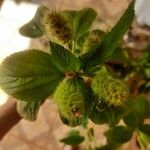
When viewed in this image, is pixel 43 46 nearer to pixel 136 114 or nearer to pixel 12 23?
pixel 12 23

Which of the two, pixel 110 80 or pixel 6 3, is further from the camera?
pixel 6 3

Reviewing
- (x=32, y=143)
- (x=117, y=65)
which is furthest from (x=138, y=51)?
(x=32, y=143)

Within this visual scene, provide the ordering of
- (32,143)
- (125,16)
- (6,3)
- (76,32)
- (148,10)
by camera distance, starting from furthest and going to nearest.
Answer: (6,3) → (32,143) → (148,10) → (76,32) → (125,16)

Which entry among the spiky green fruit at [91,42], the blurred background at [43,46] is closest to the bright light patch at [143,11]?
the blurred background at [43,46]

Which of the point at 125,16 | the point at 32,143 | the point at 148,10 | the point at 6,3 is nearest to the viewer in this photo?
the point at 125,16

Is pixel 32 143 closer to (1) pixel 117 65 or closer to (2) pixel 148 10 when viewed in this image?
(1) pixel 117 65

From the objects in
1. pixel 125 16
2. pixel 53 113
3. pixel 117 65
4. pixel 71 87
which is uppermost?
pixel 125 16

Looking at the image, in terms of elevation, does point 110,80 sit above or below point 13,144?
above
